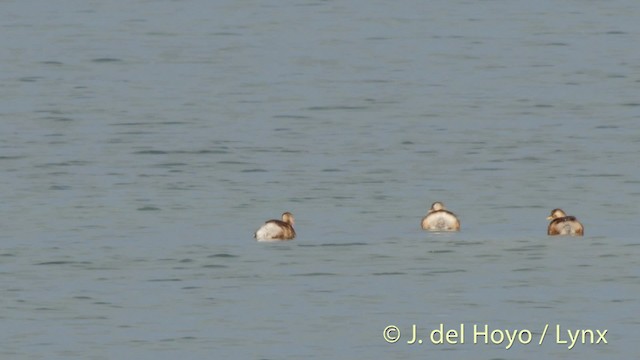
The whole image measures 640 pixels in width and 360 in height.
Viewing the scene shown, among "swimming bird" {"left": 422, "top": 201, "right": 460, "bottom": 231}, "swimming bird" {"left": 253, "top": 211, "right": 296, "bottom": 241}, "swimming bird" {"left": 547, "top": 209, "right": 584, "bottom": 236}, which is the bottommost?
"swimming bird" {"left": 253, "top": 211, "right": 296, "bottom": 241}

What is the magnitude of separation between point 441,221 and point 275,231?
89.0 inches

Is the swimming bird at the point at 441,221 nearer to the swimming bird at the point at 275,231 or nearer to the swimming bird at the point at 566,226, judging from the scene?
the swimming bird at the point at 566,226

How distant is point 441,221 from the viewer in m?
27.9

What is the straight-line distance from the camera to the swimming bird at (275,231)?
27.1 meters

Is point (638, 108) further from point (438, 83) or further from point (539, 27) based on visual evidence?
point (539, 27)

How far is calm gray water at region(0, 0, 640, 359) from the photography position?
21.9 m

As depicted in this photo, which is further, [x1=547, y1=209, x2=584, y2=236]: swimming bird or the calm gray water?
[x1=547, y1=209, x2=584, y2=236]: swimming bird

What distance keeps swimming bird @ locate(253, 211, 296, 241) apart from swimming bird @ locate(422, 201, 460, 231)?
5.83 feet

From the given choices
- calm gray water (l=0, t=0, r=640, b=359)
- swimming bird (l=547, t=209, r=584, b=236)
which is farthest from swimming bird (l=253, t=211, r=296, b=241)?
swimming bird (l=547, t=209, r=584, b=236)

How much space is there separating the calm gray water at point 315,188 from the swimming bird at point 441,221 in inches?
7.7

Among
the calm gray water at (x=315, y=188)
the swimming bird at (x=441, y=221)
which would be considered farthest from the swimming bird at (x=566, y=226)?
the swimming bird at (x=441, y=221)

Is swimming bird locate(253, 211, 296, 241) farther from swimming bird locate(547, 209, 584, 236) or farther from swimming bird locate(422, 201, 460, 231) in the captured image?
swimming bird locate(547, 209, 584, 236)

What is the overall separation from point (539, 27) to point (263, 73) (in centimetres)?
1400

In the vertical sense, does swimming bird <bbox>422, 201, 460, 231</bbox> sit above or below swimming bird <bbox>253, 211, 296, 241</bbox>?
above
